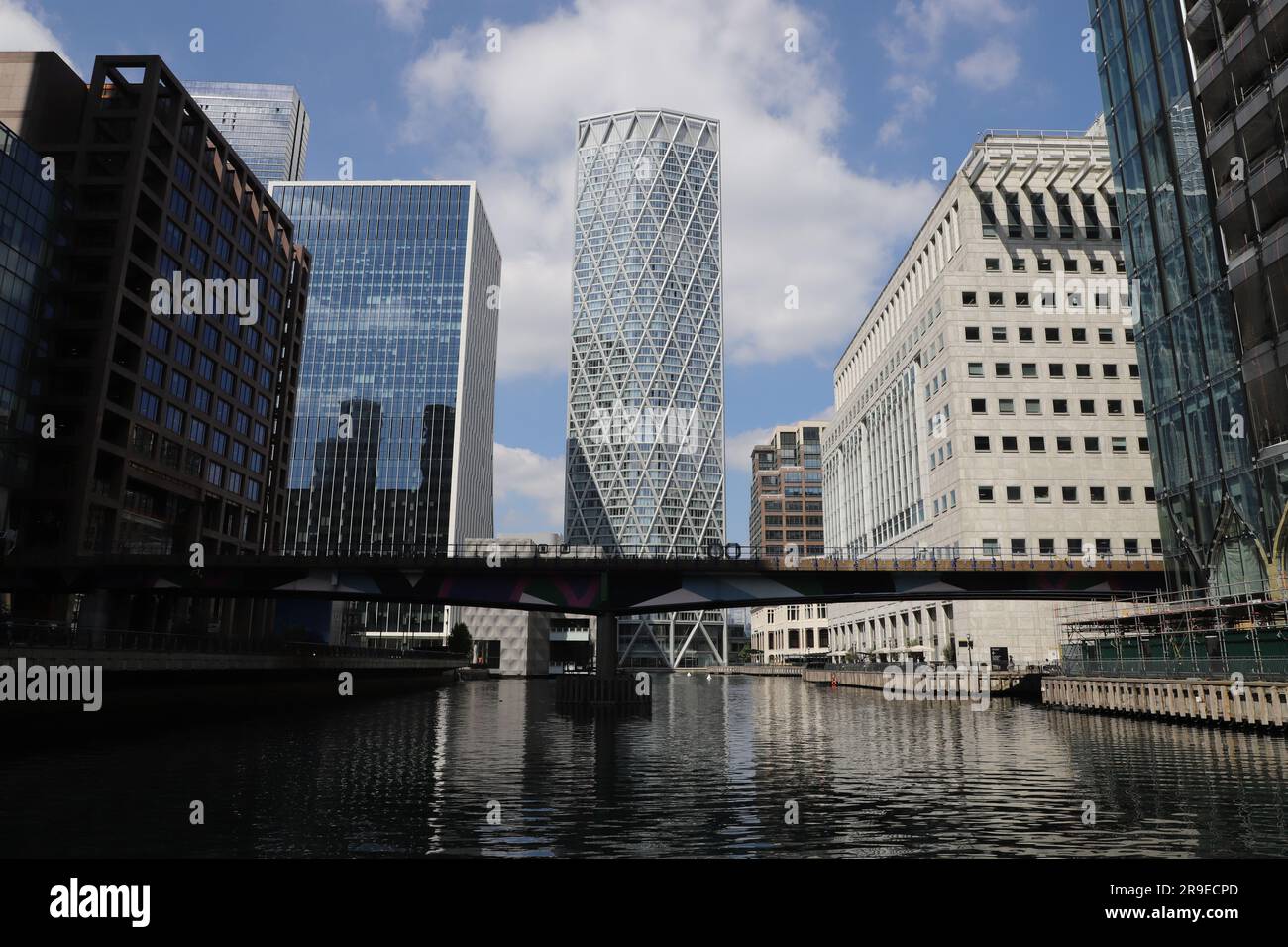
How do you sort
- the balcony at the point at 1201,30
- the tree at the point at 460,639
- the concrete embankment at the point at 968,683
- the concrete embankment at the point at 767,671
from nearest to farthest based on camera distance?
1. the balcony at the point at 1201,30
2. the concrete embankment at the point at 968,683
3. the tree at the point at 460,639
4. the concrete embankment at the point at 767,671

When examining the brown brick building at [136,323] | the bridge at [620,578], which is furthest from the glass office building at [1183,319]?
the brown brick building at [136,323]

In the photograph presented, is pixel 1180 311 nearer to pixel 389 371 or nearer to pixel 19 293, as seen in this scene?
pixel 19 293

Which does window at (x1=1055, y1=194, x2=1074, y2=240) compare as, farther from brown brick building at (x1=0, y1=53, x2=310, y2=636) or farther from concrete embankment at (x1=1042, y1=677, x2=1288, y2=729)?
brown brick building at (x1=0, y1=53, x2=310, y2=636)

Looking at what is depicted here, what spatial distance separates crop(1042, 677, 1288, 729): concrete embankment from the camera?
33469 mm

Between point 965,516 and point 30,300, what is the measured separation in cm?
8225

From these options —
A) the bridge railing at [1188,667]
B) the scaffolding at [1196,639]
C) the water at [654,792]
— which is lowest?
the water at [654,792]

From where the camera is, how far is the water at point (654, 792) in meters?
15.7

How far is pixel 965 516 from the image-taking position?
85062mm

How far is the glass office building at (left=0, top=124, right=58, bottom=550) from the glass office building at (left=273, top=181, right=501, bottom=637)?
102m

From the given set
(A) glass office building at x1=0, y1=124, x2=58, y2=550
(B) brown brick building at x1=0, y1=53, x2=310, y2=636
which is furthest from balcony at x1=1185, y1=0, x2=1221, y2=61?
(A) glass office building at x1=0, y1=124, x2=58, y2=550

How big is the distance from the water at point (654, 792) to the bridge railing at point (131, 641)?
24.4 ft

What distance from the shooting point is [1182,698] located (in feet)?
130

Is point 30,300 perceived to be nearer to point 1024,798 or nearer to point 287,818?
point 287,818

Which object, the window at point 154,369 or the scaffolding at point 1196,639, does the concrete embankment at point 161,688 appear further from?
the scaffolding at point 1196,639
